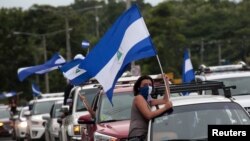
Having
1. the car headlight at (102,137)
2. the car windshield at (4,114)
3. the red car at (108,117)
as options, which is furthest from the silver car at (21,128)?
the car headlight at (102,137)

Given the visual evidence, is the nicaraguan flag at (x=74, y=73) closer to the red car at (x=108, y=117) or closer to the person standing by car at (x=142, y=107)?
the red car at (x=108, y=117)

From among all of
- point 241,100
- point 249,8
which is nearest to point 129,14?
point 241,100

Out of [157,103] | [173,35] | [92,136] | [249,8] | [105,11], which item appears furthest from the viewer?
[105,11]

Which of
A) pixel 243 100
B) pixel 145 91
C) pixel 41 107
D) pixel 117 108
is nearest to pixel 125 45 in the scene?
pixel 145 91

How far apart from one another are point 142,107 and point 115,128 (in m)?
2.47

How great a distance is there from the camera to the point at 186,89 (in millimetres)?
10641

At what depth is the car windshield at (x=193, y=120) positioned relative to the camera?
30.1 feet

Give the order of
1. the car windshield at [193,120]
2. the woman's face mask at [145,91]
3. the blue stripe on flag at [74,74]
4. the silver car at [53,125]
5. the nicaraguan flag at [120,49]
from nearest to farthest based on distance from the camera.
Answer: the car windshield at [193,120] → the woman's face mask at [145,91] → the nicaraguan flag at [120,49] → the blue stripe on flag at [74,74] → the silver car at [53,125]

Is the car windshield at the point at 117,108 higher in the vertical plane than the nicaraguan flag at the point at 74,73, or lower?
lower

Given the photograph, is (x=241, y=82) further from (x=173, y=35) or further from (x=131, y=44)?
(x=173, y=35)

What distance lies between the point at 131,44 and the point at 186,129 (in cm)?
209

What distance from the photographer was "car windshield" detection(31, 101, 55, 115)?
2850cm

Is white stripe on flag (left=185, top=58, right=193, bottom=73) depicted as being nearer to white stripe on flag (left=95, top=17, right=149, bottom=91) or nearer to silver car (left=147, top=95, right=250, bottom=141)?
white stripe on flag (left=95, top=17, right=149, bottom=91)

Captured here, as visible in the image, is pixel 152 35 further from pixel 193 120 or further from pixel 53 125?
pixel 193 120
